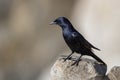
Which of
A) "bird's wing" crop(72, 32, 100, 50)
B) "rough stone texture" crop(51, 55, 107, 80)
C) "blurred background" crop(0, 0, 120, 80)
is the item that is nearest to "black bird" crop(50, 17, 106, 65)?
"bird's wing" crop(72, 32, 100, 50)

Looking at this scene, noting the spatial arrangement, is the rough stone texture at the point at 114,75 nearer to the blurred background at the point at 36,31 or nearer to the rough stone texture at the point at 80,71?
the rough stone texture at the point at 80,71

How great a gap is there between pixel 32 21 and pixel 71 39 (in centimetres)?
729

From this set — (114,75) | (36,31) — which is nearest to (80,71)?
(114,75)

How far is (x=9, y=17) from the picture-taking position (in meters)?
13.6

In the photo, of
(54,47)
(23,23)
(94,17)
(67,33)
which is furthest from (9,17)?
(67,33)

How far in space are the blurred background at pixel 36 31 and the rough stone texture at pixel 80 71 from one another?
584 centimetres

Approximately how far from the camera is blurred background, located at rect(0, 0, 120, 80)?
12134 millimetres

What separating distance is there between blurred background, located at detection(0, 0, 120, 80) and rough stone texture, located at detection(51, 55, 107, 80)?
584 centimetres

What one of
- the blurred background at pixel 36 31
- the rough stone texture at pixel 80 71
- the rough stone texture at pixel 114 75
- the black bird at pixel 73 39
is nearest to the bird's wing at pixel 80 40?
the black bird at pixel 73 39

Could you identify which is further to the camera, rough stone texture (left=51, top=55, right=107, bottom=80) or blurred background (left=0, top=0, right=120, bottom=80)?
blurred background (left=0, top=0, right=120, bottom=80)

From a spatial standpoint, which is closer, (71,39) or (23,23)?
(71,39)

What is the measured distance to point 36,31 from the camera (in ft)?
43.3

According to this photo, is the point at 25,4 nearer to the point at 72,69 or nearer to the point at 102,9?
the point at 102,9

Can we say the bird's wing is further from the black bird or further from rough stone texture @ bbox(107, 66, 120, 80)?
rough stone texture @ bbox(107, 66, 120, 80)
